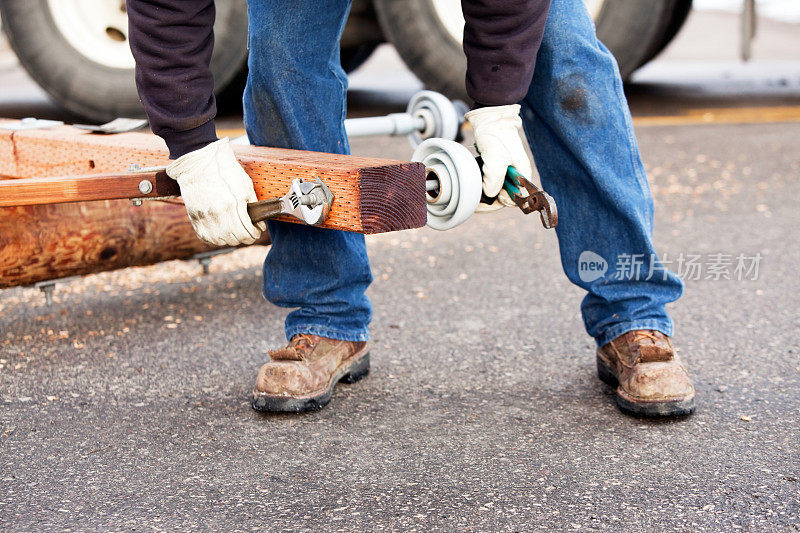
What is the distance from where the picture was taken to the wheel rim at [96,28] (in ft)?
15.0

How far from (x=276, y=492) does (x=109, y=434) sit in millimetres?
451

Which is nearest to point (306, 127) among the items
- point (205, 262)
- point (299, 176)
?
point (299, 176)

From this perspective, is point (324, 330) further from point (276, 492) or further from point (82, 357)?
point (82, 357)

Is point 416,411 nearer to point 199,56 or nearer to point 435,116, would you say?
point 199,56

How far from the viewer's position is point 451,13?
4.53 metres

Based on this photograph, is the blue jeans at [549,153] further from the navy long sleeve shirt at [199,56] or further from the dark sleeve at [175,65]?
the dark sleeve at [175,65]

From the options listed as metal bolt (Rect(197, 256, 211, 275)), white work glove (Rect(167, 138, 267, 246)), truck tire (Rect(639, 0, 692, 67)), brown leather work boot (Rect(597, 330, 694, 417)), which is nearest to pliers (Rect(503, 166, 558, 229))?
brown leather work boot (Rect(597, 330, 694, 417))

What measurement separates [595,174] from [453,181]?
0.34 metres

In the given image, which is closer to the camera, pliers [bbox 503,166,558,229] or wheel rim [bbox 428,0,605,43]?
pliers [bbox 503,166,558,229]

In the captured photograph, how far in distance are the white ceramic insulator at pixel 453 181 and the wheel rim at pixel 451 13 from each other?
118 inches

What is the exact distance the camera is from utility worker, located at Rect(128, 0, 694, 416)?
1.61 metres

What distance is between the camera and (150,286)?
8.92 feet

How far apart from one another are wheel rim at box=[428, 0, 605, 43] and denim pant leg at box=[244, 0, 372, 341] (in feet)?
9.01

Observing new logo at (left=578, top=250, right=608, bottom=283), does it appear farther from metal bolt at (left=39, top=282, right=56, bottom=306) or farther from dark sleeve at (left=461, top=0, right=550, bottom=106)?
metal bolt at (left=39, top=282, right=56, bottom=306)
